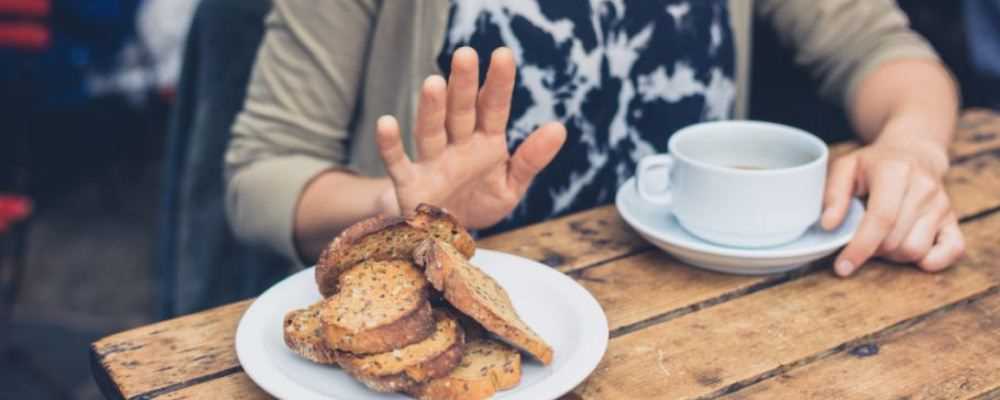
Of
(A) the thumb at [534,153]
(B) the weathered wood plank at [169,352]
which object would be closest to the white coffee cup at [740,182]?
(A) the thumb at [534,153]

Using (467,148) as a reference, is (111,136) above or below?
below

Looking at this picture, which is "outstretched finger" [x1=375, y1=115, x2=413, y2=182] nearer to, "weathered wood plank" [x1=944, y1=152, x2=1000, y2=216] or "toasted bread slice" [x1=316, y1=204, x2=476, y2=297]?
"toasted bread slice" [x1=316, y1=204, x2=476, y2=297]

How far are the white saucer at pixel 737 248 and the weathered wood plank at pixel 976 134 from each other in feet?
1.17

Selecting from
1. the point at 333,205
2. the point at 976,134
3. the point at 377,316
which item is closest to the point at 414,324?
the point at 377,316

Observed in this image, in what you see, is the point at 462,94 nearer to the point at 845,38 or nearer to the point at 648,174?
the point at 648,174

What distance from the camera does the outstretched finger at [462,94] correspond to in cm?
95

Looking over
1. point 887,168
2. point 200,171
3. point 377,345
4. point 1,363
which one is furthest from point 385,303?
point 1,363

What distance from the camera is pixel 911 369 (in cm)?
88

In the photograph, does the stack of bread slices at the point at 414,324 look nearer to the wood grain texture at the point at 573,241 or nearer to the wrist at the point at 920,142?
the wood grain texture at the point at 573,241

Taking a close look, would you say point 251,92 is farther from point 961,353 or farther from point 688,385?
point 961,353

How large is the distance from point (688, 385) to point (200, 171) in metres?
1.15

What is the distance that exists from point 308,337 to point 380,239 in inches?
4.7

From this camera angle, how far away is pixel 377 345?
2.63 feet

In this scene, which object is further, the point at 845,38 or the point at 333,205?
the point at 845,38
